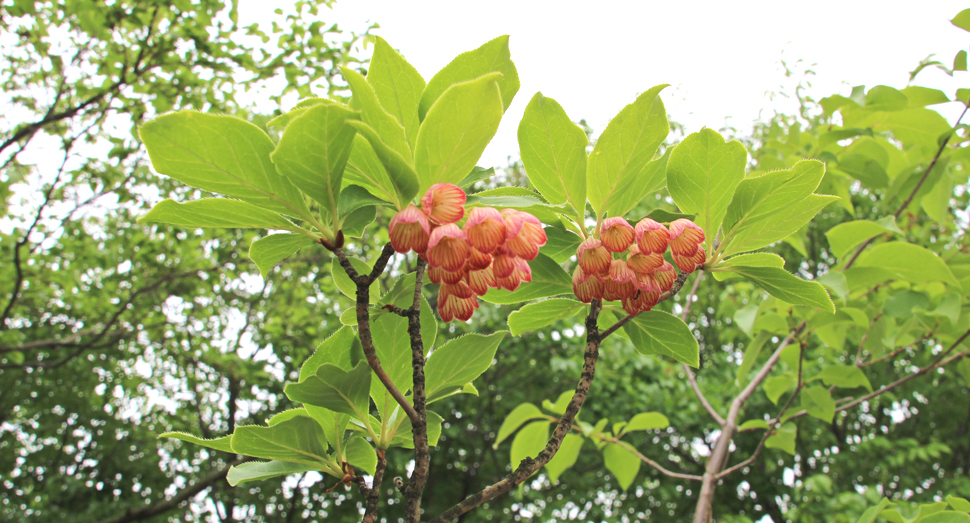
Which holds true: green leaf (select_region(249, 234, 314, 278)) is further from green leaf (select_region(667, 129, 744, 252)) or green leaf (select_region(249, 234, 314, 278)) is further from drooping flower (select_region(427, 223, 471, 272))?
green leaf (select_region(667, 129, 744, 252))

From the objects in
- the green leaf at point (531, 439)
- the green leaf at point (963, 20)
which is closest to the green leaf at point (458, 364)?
the green leaf at point (531, 439)

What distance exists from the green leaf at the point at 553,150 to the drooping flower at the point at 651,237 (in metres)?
0.10

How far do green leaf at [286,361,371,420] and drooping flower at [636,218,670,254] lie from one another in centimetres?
39

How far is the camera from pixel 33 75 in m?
5.81

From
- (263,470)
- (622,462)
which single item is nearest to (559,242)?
(263,470)

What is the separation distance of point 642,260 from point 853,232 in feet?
4.68

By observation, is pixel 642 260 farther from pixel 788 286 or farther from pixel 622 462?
pixel 622 462

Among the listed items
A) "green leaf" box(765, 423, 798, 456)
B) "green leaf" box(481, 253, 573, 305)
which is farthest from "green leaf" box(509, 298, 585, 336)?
"green leaf" box(765, 423, 798, 456)

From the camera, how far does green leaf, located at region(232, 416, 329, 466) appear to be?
0.69 meters

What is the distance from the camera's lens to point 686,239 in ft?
2.54

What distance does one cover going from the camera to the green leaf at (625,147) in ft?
2.40

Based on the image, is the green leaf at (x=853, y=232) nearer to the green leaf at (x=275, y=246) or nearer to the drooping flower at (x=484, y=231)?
the drooping flower at (x=484, y=231)

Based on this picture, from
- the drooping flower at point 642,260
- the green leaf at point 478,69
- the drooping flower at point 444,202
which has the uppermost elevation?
the green leaf at point 478,69

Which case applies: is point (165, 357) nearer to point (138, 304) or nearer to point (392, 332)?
point (138, 304)
